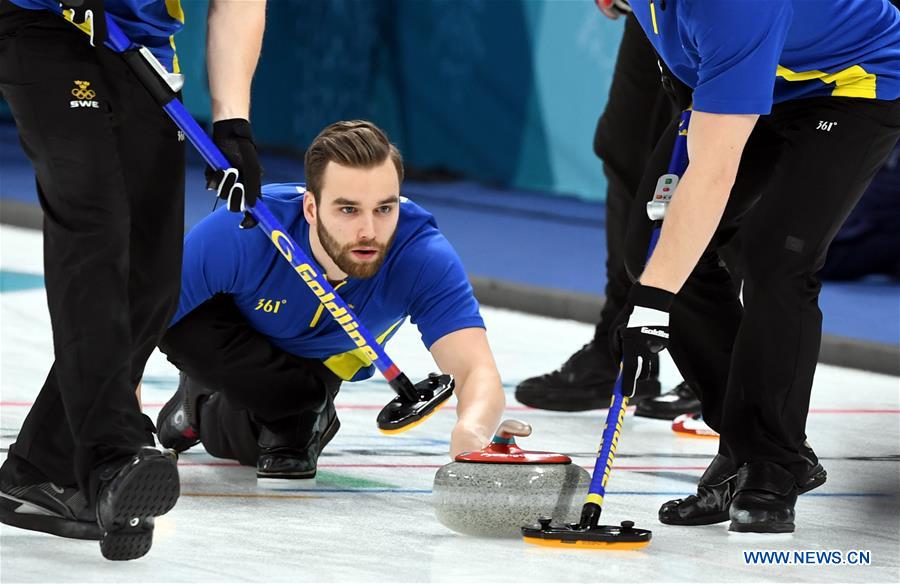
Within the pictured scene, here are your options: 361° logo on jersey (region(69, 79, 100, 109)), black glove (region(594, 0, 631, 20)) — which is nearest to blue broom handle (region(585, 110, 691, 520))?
361° logo on jersey (region(69, 79, 100, 109))

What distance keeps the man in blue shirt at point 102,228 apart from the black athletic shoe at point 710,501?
1.18m

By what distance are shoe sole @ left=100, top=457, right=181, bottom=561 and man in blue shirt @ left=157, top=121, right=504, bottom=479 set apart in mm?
942

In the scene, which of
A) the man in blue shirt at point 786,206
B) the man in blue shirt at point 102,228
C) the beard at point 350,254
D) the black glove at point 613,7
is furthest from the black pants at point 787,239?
the black glove at point 613,7

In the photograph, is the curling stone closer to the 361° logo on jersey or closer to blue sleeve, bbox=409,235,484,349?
blue sleeve, bbox=409,235,484,349

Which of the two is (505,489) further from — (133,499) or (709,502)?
(133,499)

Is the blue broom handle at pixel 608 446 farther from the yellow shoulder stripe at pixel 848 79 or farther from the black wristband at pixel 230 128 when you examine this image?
the black wristband at pixel 230 128

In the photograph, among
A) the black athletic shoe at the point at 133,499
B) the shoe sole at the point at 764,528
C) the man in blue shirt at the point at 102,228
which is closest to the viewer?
the black athletic shoe at the point at 133,499

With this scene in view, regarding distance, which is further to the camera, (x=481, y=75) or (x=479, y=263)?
(x=481, y=75)

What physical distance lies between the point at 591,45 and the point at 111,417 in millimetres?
6152

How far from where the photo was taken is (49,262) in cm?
344

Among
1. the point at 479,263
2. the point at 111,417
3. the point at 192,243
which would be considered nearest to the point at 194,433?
the point at 192,243

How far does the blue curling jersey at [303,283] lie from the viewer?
425cm

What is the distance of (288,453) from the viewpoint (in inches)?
169

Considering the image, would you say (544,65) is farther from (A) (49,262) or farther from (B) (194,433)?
(A) (49,262)
